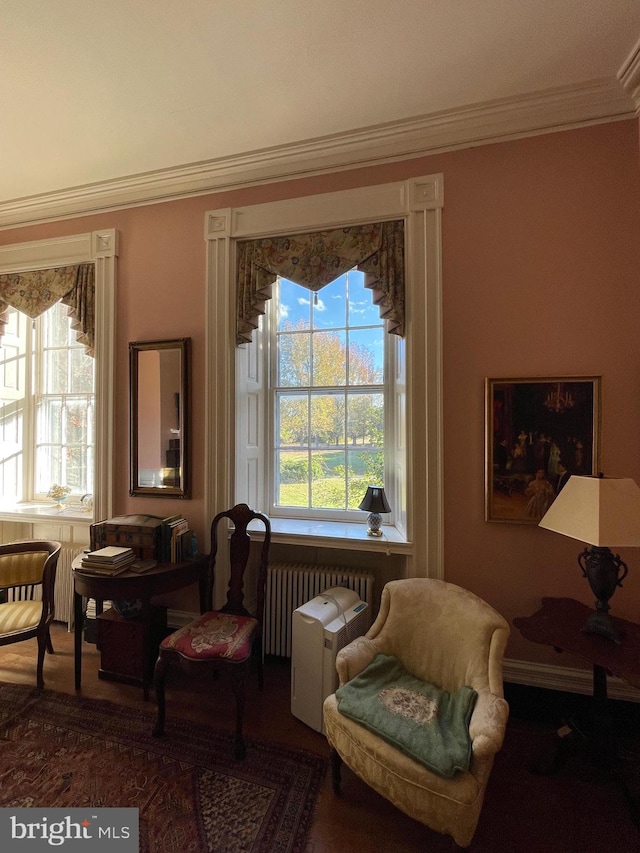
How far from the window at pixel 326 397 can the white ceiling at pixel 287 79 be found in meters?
0.91

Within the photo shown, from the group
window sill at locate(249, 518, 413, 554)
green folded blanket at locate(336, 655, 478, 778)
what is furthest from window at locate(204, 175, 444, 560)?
green folded blanket at locate(336, 655, 478, 778)

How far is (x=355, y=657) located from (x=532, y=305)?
6.93 ft

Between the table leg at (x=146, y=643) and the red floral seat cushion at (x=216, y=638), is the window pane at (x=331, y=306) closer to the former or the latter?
the red floral seat cushion at (x=216, y=638)

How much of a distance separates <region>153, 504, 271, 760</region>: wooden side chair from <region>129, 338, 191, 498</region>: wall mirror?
554 millimetres

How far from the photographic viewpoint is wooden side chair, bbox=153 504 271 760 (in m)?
1.96


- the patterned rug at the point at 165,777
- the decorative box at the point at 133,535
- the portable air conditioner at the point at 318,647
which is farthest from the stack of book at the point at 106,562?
the portable air conditioner at the point at 318,647

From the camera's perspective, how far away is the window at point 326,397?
2.86 metres

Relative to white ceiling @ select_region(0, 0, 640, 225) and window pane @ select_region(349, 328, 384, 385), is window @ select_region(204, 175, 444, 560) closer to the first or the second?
window pane @ select_region(349, 328, 384, 385)

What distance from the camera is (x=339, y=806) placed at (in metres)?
1.68

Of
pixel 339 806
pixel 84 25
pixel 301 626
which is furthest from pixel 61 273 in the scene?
pixel 339 806

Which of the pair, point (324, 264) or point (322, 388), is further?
point (322, 388)

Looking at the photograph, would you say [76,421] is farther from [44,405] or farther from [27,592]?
[27,592]

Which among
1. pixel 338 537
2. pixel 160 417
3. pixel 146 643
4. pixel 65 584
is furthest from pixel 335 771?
pixel 65 584

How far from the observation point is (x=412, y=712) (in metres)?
1.63
